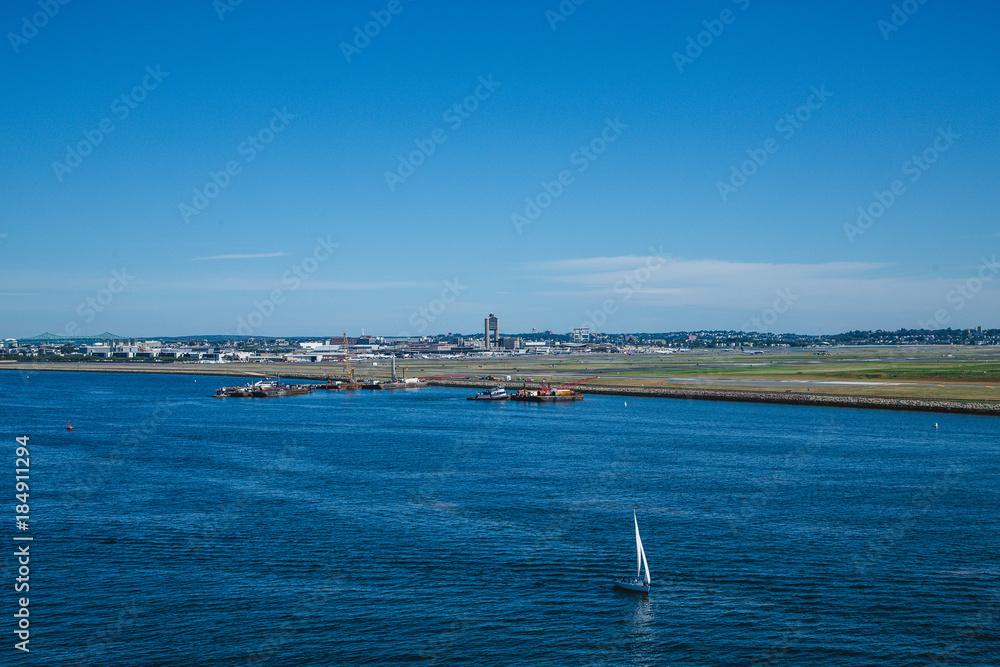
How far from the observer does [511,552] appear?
27.5 metres

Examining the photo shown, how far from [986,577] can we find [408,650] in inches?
688

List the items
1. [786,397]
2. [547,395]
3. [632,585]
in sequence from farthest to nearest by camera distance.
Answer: [547,395], [786,397], [632,585]

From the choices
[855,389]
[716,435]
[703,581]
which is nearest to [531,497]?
[703,581]

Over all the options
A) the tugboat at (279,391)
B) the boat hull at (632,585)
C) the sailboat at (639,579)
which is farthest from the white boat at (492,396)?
the boat hull at (632,585)

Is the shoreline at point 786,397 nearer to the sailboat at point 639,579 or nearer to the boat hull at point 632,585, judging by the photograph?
the sailboat at point 639,579

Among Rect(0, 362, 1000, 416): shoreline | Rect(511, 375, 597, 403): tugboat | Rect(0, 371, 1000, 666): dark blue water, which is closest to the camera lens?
Rect(0, 371, 1000, 666): dark blue water

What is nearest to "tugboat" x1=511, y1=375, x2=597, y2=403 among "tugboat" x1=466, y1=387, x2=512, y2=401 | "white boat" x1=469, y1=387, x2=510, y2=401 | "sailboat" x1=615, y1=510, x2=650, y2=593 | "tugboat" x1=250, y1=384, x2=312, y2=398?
"tugboat" x1=466, y1=387, x2=512, y2=401

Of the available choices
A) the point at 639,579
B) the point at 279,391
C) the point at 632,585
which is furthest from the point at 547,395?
the point at 632,585

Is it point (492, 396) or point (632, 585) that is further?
point (492, 396)

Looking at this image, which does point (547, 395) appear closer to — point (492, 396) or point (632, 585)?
point (492, 396)

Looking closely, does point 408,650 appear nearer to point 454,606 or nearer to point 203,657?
point 454,606

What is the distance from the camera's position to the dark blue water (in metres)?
20.5

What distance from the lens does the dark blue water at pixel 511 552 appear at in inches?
809

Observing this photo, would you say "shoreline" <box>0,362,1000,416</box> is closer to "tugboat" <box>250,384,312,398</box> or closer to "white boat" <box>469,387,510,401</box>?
"white boat" <box>469,387,510,401</box>
